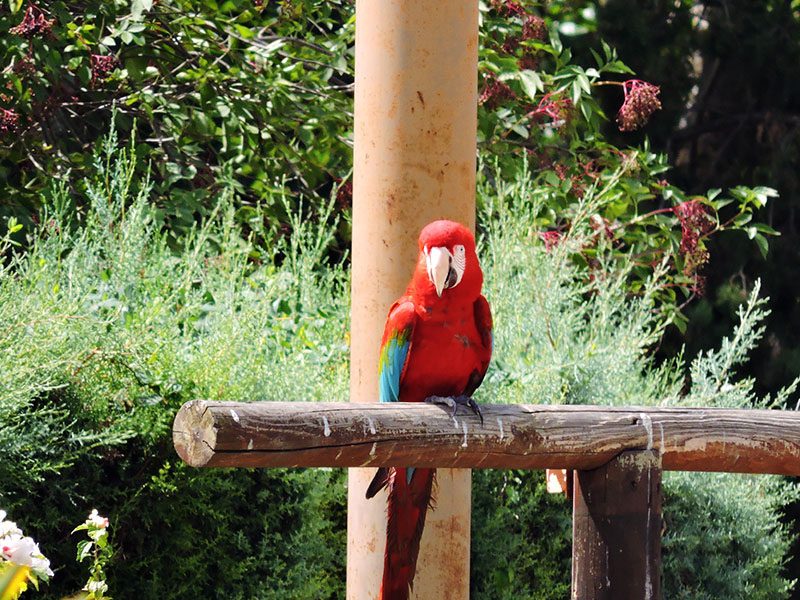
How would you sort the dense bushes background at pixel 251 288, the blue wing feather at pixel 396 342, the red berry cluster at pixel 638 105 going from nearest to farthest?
the blue wing feather at pixel 396 342 → the dense bushes background at pixel 251 288 → the red berry cluster at pixel 638 105

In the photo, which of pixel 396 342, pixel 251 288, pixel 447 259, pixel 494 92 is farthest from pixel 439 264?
pixel 494 92

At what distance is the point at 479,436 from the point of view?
2.12m

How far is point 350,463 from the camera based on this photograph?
2.01 m

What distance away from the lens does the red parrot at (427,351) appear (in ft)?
7.80

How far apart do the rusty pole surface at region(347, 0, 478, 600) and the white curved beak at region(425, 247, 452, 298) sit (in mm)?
236

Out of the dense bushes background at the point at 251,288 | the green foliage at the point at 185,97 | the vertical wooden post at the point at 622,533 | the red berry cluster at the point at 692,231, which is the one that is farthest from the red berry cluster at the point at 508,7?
the vertical wooden post at the point at 622,533

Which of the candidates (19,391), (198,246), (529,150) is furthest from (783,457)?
(529,150)

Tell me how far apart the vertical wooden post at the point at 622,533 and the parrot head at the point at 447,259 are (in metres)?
0.51

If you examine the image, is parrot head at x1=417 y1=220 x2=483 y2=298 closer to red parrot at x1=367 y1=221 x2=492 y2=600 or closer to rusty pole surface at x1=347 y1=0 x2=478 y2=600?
red parrot at x1=367 y1=221 x2=492 y2=600

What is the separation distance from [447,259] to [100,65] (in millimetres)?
2302

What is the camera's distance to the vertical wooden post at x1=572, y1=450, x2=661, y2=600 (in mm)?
2074

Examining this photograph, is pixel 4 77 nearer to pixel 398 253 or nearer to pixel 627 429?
pixel 398 253

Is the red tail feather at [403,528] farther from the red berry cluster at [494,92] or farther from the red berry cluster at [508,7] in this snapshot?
the red berry cluster at [508,7]

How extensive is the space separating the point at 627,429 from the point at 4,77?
282 cm
